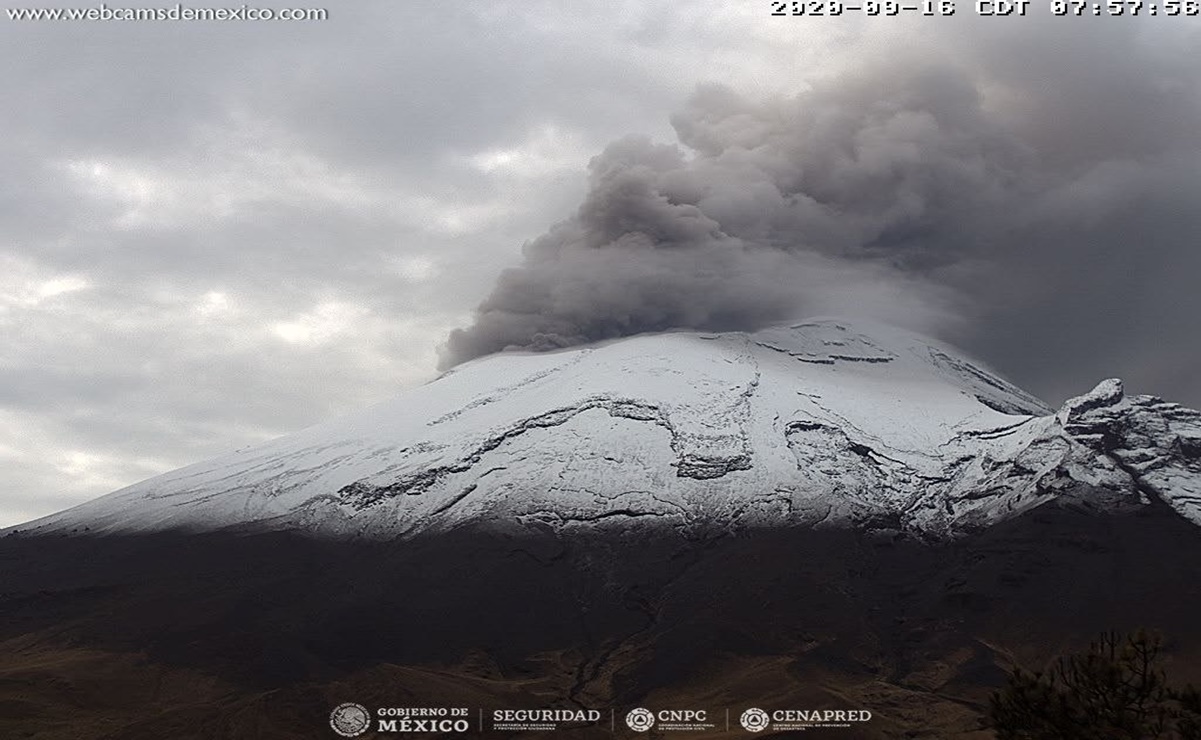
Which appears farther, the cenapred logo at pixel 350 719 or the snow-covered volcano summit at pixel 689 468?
the snow-covered volcano summit at pixel 689 468

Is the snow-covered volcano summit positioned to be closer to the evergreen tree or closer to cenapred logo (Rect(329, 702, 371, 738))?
cenapred logo (Rect(329, 702, 371, 738))

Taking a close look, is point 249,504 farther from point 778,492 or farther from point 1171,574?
Result: point 1171,574

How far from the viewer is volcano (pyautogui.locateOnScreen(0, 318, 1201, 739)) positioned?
105 meters

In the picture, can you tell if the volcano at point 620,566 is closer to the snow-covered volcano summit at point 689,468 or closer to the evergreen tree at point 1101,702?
the snow-covered volcano summit at point 689,468

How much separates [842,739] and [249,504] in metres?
102

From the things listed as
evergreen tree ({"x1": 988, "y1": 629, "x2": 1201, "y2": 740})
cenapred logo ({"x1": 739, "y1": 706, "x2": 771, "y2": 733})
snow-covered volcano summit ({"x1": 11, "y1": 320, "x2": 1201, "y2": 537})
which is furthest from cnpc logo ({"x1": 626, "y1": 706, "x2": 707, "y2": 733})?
evergreen tree ({"x1": 988, "y1": 629, "x2": 1201, "y2": 740})

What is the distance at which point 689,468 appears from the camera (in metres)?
171

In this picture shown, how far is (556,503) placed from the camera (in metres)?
159

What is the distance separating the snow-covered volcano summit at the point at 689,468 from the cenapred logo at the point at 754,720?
54759mm

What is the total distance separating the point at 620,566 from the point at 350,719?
51.6 meters

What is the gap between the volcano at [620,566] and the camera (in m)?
105

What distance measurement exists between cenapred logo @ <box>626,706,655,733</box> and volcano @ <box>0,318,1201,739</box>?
1455 mm

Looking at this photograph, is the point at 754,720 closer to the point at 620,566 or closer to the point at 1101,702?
the point at 620,566

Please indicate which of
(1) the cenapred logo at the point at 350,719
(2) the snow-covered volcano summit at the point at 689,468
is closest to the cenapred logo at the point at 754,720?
(1) the cenapred logo at the point at 350,719
